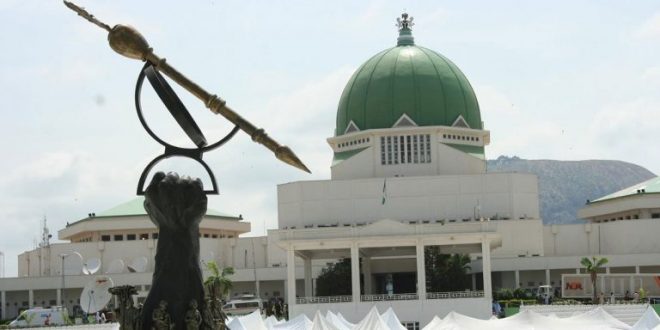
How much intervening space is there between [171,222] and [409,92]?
6297 centimetres

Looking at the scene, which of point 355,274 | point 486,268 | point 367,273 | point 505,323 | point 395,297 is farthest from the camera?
point 367,273

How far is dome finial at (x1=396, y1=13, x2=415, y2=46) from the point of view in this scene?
299 ft

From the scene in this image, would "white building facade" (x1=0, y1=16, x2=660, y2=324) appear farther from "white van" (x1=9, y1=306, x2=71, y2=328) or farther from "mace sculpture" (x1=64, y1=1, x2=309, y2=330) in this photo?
"mace sculpture" (x1=64, y1=1, x2=309, y2=330)

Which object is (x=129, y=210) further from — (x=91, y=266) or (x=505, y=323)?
(x=505, y=323)

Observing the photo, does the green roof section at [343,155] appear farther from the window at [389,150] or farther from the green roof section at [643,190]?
the green roof section at [643,190]

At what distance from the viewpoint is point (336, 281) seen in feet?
271

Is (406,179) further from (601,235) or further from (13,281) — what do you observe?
(13,281)

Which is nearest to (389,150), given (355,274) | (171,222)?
(355,274)

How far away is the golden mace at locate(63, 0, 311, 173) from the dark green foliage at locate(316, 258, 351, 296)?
54.8 metres

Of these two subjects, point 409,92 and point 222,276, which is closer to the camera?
point 222,276

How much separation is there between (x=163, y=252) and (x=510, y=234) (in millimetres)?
63935

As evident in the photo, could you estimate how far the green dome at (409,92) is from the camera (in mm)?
87375

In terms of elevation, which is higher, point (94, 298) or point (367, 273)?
point (367, 273)

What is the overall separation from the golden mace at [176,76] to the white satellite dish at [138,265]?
6464 cm
